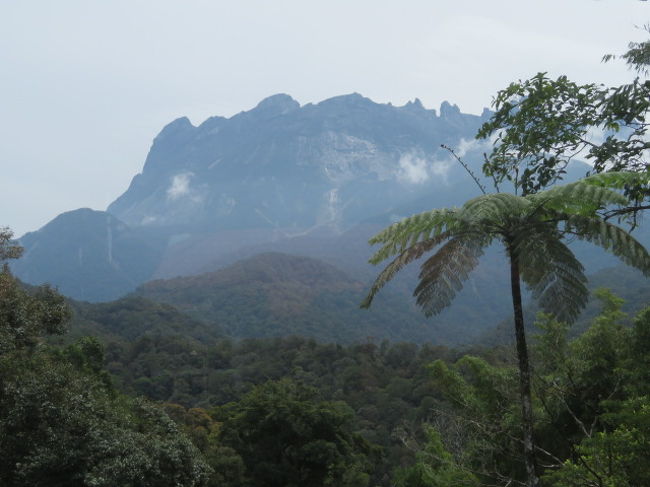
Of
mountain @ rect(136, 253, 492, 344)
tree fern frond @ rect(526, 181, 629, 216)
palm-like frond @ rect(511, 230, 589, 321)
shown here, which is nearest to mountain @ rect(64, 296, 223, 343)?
mountain @ rect(136, 253, 492, 344)

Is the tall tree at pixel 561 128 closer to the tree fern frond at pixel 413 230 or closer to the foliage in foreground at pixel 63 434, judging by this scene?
the tree fern frond at pixel 413 230

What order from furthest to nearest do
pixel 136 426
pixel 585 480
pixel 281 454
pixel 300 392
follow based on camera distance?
pixel 300 392
pixel 281 454
pixel 136 426
pixel 585 480

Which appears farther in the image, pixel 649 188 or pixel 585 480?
pixel 649 188

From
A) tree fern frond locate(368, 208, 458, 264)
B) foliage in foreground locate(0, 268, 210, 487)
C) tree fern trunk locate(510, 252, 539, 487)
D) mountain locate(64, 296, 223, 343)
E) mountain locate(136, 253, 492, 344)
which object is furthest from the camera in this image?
mountain locate(136, 253, 492, 344)

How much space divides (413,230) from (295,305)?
126 metres

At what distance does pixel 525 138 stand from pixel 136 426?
34.5 feet

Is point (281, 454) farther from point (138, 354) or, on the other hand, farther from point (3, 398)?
point (138, 354)

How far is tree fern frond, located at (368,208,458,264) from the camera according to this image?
5438 mm

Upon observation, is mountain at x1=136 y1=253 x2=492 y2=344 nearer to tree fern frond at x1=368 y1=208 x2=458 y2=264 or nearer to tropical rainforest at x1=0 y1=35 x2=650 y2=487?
tropical rainforest at x1=0 y1=35 x2=650 y2=487

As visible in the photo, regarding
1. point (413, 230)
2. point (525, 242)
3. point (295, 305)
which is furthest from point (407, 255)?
point (295, 305)

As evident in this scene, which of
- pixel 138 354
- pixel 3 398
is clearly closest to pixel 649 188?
pixel 3 398

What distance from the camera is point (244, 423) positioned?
2161 cm

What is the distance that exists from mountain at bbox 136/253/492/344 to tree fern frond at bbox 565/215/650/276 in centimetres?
10512

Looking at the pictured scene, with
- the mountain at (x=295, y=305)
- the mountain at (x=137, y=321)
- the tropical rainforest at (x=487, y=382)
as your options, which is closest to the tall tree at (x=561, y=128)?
the tropical rainforest at (x=487, y=382)
